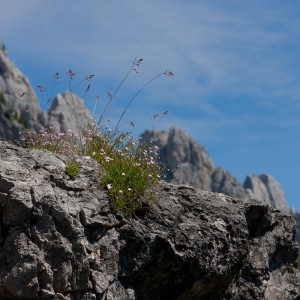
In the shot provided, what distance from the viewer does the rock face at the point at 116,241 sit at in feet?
26.1

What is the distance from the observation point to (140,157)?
10234 mm

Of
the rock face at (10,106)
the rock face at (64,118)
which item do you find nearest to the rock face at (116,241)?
the rock face at (64,118)

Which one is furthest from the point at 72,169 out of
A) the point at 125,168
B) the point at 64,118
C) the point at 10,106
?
the point at 10,106

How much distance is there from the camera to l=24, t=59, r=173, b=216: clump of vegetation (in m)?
9.15

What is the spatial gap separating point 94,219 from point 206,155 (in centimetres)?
18258

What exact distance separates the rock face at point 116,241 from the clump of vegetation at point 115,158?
6.2 inches

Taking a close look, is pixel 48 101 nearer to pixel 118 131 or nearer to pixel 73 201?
pixel 118 131

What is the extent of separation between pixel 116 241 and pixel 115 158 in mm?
1631

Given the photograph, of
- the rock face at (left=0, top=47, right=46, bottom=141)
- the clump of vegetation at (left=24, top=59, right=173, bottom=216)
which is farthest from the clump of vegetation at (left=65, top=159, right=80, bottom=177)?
the rock face at (left=0, top=47, right=46, bottom=141)

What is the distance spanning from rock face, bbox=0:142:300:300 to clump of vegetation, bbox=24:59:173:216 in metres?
0.16

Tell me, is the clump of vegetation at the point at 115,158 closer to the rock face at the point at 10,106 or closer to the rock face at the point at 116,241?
the rock face at the point at 116,241

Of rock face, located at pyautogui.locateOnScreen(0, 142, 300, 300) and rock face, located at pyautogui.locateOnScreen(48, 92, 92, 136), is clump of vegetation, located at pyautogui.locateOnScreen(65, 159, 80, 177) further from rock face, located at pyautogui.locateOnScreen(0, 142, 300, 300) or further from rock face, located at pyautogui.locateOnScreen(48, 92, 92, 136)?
rock face, located at pyautogui.locateOnScreen(48, 92, 92, 136)

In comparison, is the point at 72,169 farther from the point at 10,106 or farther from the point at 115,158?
the point at 10,106

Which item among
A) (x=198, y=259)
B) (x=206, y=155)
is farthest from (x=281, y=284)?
(x=206, y=155)
